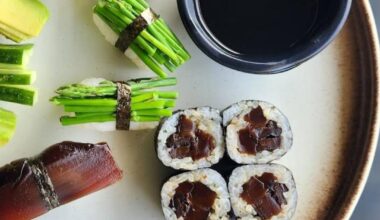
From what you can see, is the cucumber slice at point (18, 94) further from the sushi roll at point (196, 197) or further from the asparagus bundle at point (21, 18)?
the sushi roll at point (196, 197)

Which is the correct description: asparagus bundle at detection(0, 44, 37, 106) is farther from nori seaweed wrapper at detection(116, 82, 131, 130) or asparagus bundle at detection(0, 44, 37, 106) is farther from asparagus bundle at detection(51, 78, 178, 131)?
nori seaweed wrapper at detection(116, 82, 131, 130)

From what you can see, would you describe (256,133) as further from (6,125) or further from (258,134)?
(6,125)

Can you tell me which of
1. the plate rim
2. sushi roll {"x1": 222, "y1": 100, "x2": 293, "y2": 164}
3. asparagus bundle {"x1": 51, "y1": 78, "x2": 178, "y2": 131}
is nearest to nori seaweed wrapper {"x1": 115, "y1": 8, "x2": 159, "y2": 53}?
asparagus bundle {"x1": 51, "y1": 78, "x2": 178, "y2": 131}

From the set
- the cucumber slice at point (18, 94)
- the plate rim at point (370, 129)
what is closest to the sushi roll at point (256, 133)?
the plate rim at point (370, 129)

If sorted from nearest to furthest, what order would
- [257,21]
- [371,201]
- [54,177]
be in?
[54,177] < [257,21] < [371,201]

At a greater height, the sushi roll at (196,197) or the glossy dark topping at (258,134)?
the glossy dark topping at (258,134)

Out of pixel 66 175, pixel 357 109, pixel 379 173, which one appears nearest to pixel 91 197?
pixel 66 175

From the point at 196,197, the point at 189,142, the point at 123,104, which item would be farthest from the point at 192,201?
the point at 123,104
